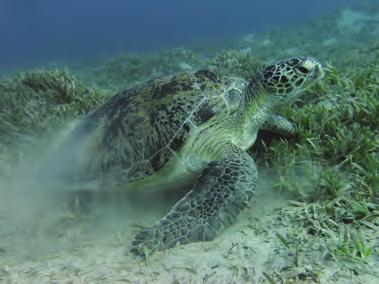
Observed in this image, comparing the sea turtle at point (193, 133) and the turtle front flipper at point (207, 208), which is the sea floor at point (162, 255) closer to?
the turtle front flipper at point (207, 208)

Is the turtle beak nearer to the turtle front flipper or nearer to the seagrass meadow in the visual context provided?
the seagrass meadow

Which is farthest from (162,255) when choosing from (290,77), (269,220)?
(290,77)

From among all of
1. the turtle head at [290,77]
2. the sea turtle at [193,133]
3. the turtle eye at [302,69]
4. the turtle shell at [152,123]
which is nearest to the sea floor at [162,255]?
the sea turtle at [193,133]

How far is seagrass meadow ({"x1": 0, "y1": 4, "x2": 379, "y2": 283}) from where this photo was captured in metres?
2.51

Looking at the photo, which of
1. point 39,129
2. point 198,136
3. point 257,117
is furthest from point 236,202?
point 39,129

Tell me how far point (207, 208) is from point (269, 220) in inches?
19.6

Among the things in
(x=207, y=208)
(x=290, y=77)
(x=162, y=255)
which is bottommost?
(x=162, y=255)

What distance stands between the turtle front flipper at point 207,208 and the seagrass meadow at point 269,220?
0.09 metres

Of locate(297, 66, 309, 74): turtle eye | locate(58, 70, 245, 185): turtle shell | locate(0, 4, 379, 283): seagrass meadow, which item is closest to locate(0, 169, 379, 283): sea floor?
locate(0, 4, 379, 283): seagrass meadow

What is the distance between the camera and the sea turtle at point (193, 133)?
3.28m

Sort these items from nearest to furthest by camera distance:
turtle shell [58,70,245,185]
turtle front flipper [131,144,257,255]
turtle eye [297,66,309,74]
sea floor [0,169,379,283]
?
sea floor [0,169,379,283]
turtle front flipper [131,144,257,255]
turtle shell [58,70,245,185]
turtle eye [297,66,309,74]

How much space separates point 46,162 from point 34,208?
607 millimetres

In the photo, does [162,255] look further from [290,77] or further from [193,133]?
[290,77]

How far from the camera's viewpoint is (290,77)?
394 centimetres
